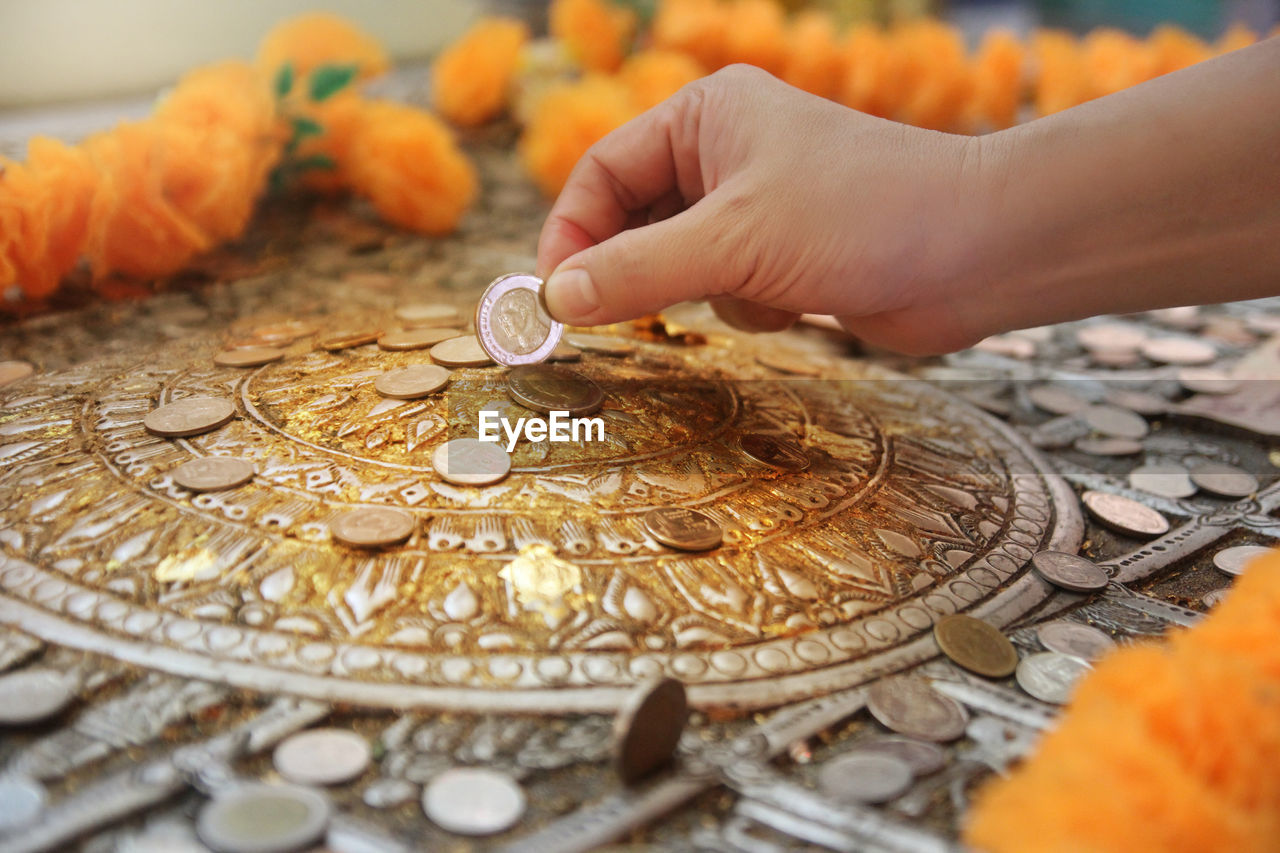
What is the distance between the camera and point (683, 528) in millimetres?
999

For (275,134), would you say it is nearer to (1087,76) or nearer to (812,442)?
(812,442)

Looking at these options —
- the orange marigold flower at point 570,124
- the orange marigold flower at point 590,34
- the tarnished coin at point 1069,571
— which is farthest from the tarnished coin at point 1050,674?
the orange marigold flower at point 590,34

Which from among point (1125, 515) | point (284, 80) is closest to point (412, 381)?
point (1125, 515)

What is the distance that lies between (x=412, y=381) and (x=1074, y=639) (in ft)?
2.62

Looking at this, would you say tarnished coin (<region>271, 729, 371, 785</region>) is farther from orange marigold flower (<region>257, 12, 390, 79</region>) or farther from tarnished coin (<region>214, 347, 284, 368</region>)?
orange marigold flower (<region>257, 12, 390, 79</region>)

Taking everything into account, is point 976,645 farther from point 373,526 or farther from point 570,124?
point 570,124

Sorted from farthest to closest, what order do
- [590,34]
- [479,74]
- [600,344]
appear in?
1. [590,34]
2. [479,74]
3. [600,344]

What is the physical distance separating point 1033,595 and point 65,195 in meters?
1.45

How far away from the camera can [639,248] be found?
101 cm

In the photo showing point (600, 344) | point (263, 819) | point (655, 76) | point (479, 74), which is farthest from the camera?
point (479, 74)

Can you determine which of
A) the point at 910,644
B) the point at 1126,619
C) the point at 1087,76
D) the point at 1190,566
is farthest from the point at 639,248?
the point at 1087,76

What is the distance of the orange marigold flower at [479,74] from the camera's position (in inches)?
103

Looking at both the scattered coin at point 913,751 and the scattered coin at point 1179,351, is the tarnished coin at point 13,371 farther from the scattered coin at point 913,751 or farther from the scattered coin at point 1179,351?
the scattered coin at point 1179,351

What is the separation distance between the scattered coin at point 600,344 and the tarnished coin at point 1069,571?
61cm
